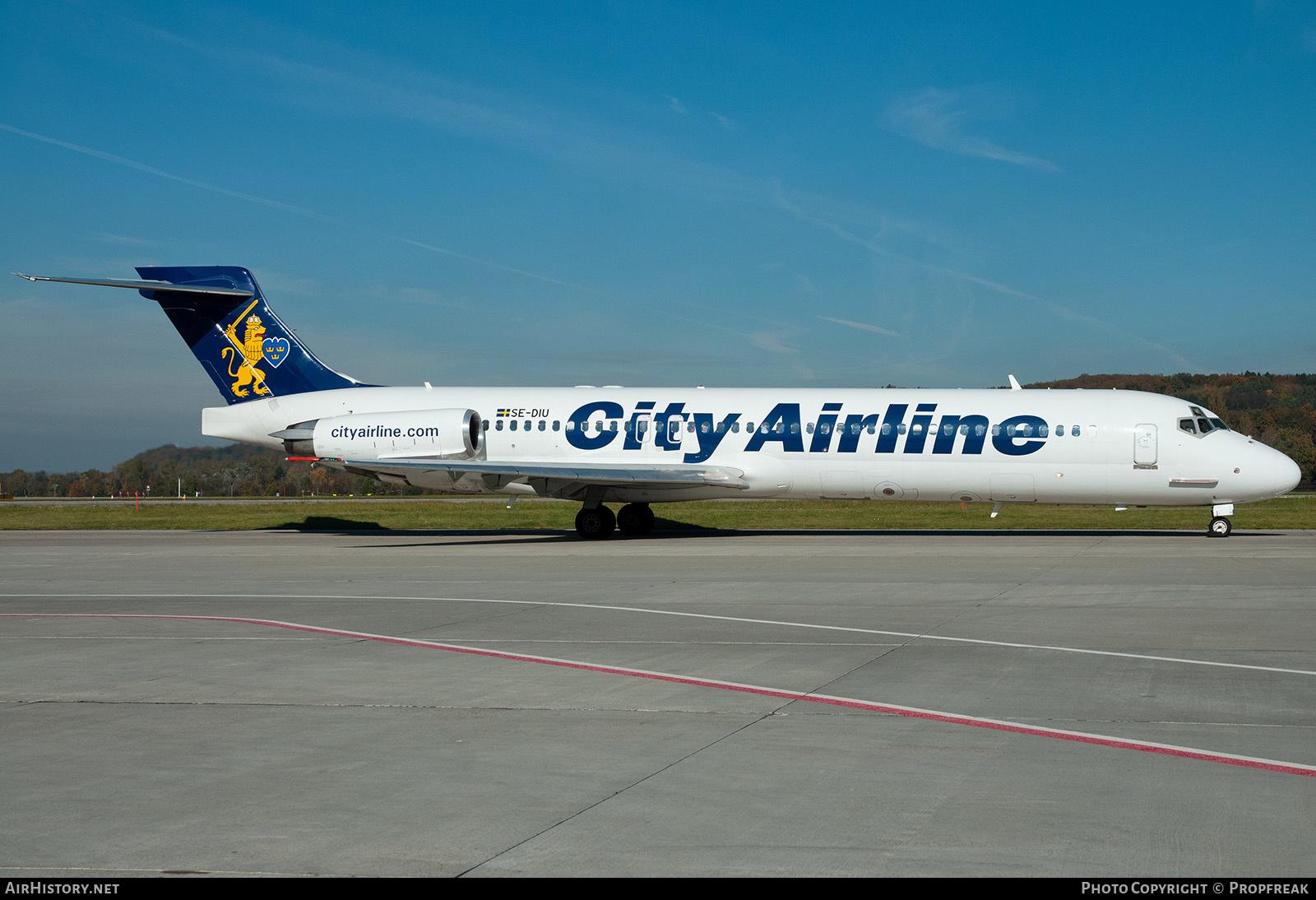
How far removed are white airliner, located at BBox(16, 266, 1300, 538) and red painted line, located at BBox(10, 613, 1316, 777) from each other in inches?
559

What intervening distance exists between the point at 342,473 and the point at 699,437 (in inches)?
2996

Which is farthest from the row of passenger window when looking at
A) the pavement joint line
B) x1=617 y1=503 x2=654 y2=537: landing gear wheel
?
the pavement joint line

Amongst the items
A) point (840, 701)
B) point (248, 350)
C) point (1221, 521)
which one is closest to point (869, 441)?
point (1221, 521)

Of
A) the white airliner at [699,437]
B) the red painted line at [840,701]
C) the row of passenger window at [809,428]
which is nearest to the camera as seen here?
the red painted line at [840,701]

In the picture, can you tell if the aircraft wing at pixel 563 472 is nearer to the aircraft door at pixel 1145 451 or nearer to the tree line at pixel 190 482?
the aircraft door at pixel 1145 451

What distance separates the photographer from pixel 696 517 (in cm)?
3653

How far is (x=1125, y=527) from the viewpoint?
98.6ft

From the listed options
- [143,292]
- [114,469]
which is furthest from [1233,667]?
[114,469]

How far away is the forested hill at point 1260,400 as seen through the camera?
68506mm

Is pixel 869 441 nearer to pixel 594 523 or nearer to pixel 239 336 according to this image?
pixel 594 523

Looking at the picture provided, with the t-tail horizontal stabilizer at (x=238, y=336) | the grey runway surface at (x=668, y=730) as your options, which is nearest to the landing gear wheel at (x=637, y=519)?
the t-tail horizontal stabilizer at (x=238, y=336)

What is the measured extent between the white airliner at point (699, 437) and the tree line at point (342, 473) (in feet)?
135
